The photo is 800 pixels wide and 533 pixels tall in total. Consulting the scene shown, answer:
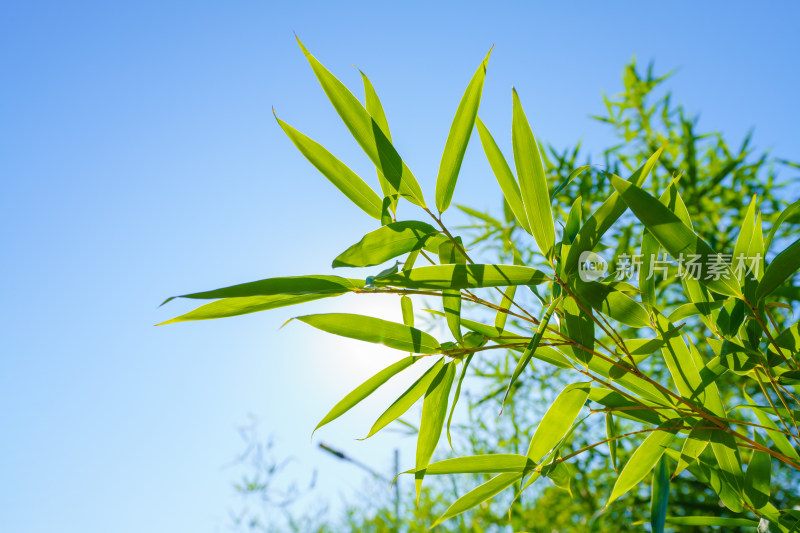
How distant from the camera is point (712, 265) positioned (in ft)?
2.27

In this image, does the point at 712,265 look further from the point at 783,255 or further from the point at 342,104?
the point at 342,104

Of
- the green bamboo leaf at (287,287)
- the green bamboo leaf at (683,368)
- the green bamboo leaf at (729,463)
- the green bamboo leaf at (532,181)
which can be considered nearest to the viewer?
the green bamboo leaf at (287,287)

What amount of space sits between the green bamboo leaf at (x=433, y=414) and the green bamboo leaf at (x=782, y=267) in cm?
45

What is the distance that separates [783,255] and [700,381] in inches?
10.8

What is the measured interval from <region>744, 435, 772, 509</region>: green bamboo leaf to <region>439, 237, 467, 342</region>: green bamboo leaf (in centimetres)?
62

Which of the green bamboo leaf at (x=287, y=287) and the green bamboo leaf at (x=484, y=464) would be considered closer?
the green bamboo leaf at (x=287, y=287)

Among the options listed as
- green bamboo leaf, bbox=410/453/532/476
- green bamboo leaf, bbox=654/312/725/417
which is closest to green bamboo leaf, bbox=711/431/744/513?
green bamboo leaf, bbox=654/312/725/417

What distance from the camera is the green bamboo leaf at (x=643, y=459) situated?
37.0 inches

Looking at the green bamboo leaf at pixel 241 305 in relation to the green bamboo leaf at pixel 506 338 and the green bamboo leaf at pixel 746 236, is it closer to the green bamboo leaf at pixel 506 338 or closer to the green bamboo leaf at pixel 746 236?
the green bamboo leaf at pixel 506 338

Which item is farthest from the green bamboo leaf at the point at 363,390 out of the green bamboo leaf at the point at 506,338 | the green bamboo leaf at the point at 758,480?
the green bamboo leaf at the point at 758,480

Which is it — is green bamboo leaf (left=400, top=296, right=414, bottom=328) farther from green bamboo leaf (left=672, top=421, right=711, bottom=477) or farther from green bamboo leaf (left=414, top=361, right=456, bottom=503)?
green bamboo leaf (left=672, top=421, right=711, bottom=477)

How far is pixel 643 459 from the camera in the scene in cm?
96

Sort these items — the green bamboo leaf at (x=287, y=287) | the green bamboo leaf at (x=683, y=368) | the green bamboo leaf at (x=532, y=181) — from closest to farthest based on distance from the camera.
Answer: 1. the green bamboo leaf at (x=287, y=287)
2. the green bamboo leaf at (x=532, y=181)
3. the green bamboo leaf at (x=683, y=368)

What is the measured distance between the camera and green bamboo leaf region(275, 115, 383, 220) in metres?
0.80
